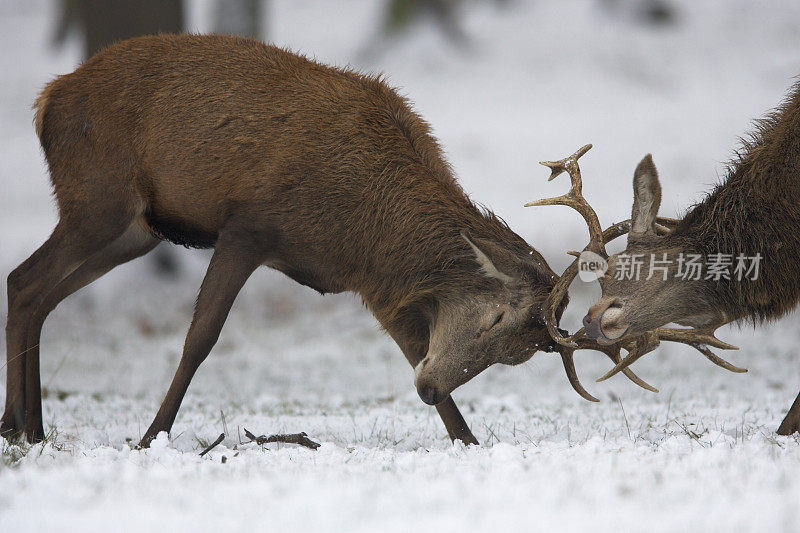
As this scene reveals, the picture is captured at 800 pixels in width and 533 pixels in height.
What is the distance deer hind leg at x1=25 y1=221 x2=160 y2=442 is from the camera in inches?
223

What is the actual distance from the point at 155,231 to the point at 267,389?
3.40 meters

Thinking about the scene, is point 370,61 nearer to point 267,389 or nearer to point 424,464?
point 267,389

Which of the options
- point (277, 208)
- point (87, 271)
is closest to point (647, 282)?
point (277, 208)

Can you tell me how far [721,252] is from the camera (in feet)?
17.4

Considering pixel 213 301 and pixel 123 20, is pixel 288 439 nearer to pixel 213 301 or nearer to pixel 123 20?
pixel 213 301

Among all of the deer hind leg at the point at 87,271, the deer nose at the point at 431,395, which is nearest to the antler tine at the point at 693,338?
the deer nose at the point at 431,395

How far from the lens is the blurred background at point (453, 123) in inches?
389

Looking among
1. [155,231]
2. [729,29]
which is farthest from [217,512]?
[729,29]

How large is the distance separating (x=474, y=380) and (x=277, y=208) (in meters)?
4.77

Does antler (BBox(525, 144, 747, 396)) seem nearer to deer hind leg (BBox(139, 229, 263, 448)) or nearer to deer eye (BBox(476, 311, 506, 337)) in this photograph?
deer eye (BBox(476, 311, 506, 337))

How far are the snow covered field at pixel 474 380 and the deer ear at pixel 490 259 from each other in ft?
3.25

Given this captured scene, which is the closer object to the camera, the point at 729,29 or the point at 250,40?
the point at 250,40

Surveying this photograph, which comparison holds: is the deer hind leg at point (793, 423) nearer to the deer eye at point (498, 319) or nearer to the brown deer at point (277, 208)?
the brown deer at point (277, 208)

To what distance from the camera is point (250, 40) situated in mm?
6031
